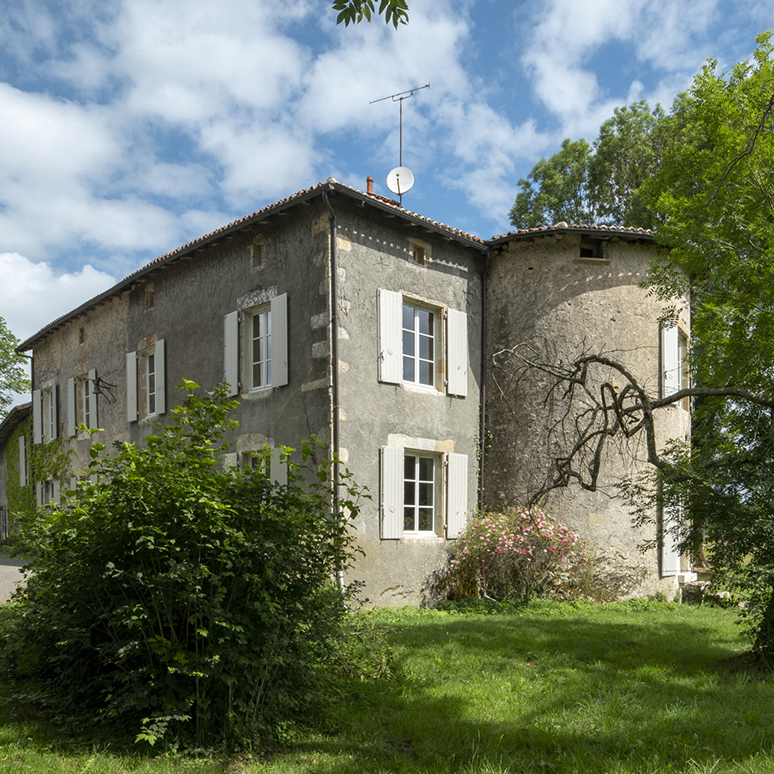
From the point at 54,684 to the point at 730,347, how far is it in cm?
738

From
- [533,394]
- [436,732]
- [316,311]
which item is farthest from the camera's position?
[533,394]

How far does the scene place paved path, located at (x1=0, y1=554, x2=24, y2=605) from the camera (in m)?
10.2

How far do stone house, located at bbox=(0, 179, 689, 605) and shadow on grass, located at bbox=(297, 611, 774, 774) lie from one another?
297 centimetres

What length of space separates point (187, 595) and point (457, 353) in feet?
25.8

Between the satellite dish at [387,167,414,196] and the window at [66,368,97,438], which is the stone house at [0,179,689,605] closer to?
the satellite dish at [387,167,414,196]

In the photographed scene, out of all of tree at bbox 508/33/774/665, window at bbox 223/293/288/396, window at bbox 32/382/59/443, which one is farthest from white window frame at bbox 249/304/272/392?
window at bbox 32/382/59/443

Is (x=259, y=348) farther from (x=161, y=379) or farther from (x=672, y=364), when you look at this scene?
(x=672, y=364)

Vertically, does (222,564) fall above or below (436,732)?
above

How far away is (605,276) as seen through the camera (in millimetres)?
11828

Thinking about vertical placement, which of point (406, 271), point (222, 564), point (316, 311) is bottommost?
point (222, 564)

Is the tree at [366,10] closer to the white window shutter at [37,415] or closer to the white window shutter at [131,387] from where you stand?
the white window shutter at [131,387]

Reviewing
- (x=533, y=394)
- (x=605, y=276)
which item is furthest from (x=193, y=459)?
(x=605, y=276)

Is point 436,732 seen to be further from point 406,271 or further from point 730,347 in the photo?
point 406,271

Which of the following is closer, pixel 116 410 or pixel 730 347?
pixel 730 347
